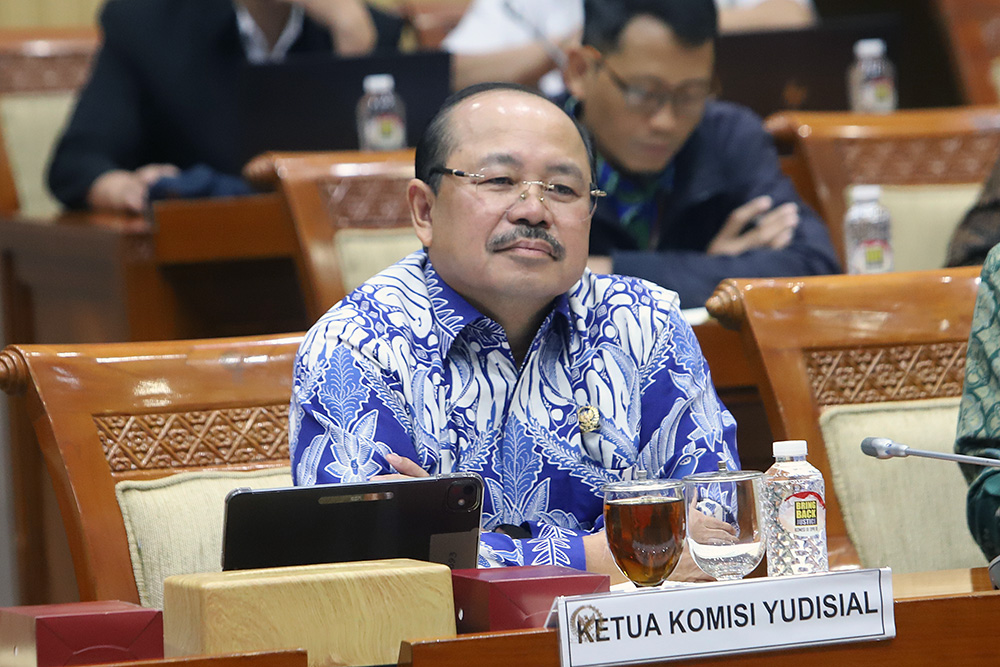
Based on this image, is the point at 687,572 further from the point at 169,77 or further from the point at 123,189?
the point at 169,77

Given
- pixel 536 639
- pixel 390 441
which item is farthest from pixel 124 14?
pixel 536 639

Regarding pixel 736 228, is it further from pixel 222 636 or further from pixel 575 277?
pixel 222 636

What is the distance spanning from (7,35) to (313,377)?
87.6 inches

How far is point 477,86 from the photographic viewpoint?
4.99ft

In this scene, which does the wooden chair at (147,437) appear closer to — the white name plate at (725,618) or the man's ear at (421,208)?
the man's ear at (421,208)

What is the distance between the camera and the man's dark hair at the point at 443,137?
4.94ft

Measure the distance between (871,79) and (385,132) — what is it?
3.39 feet

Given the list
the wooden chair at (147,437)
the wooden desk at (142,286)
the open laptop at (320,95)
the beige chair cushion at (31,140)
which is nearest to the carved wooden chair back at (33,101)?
the beige chair cushion at (31,140)

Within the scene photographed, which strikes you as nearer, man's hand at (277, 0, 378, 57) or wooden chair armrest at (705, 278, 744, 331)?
wooden chair armrest at (705, 278, 744, 331)

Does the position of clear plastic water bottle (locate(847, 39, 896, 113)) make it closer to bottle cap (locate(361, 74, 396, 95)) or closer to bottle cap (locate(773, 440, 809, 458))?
bottle cap (locate(361, 74, 396, 95))

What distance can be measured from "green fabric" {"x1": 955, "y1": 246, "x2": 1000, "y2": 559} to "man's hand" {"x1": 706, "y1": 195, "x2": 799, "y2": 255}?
32.3 inches

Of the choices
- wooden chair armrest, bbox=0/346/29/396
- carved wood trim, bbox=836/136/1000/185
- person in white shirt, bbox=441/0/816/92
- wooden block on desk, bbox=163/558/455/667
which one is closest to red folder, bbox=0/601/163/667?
wooden block on desk, bbox=163/558/455/667

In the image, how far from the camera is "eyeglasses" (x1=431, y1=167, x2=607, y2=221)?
1456 millimetres

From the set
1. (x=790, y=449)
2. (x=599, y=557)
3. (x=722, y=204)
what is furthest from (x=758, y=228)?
(x=790, y=449)
